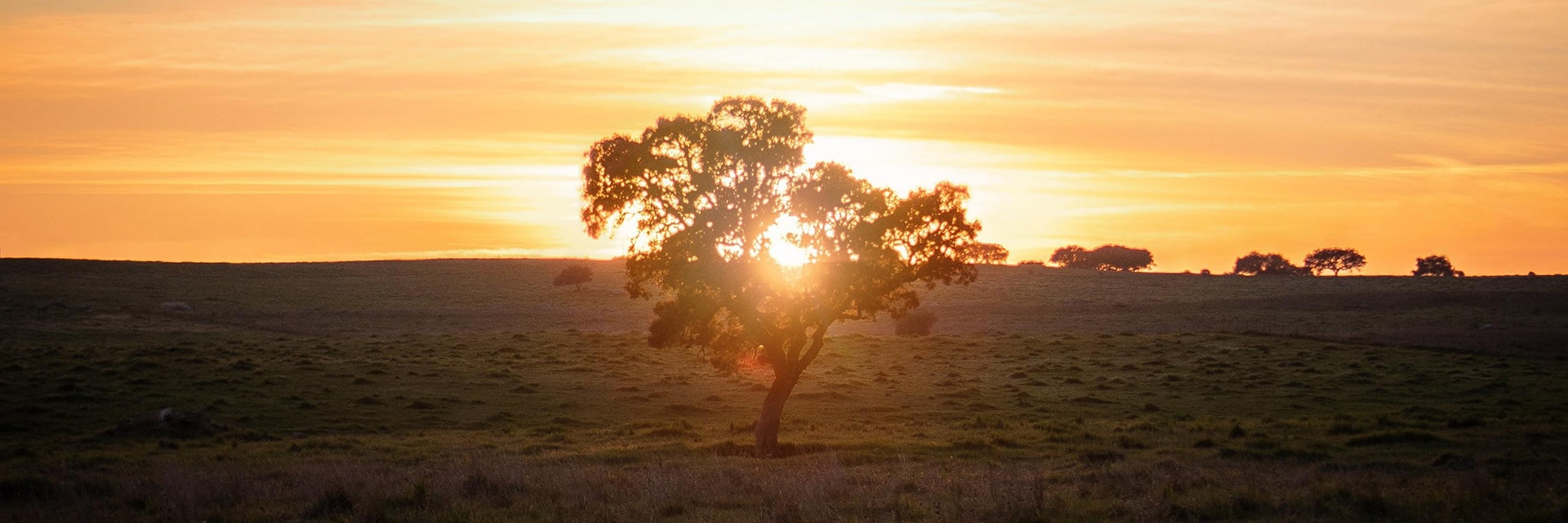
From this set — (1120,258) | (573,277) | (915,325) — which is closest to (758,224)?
(915,325)

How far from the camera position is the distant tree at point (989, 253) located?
29422 mm

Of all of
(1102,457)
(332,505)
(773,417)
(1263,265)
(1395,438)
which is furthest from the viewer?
(1263,265)

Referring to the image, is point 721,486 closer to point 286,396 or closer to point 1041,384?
point 286,396

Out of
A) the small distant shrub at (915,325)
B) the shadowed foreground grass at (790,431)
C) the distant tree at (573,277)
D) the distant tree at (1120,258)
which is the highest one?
the distant tree at (1120,258)

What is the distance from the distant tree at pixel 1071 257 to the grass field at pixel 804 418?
79075mm

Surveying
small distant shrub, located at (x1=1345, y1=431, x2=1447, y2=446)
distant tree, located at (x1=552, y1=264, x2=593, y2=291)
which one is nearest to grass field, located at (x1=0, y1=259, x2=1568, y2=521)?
small distant shrub, located at (x1=1345, y1=431, x2=1447, y2=446)

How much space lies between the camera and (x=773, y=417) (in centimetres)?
3055

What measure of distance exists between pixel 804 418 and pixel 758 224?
43.8ft

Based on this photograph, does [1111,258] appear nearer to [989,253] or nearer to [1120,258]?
[1120,258]

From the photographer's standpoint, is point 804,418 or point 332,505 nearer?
point 332,505

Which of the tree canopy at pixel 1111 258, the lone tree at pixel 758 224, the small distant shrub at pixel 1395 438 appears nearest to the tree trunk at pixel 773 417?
the lone tree at pixel 758 224

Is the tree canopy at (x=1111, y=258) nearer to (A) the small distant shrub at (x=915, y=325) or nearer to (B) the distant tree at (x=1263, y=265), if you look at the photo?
(B) the distant tree at (x=1263, y=265)

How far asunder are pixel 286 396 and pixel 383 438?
32.5 feet

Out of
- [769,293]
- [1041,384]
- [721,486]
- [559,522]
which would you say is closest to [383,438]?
[769,293]
